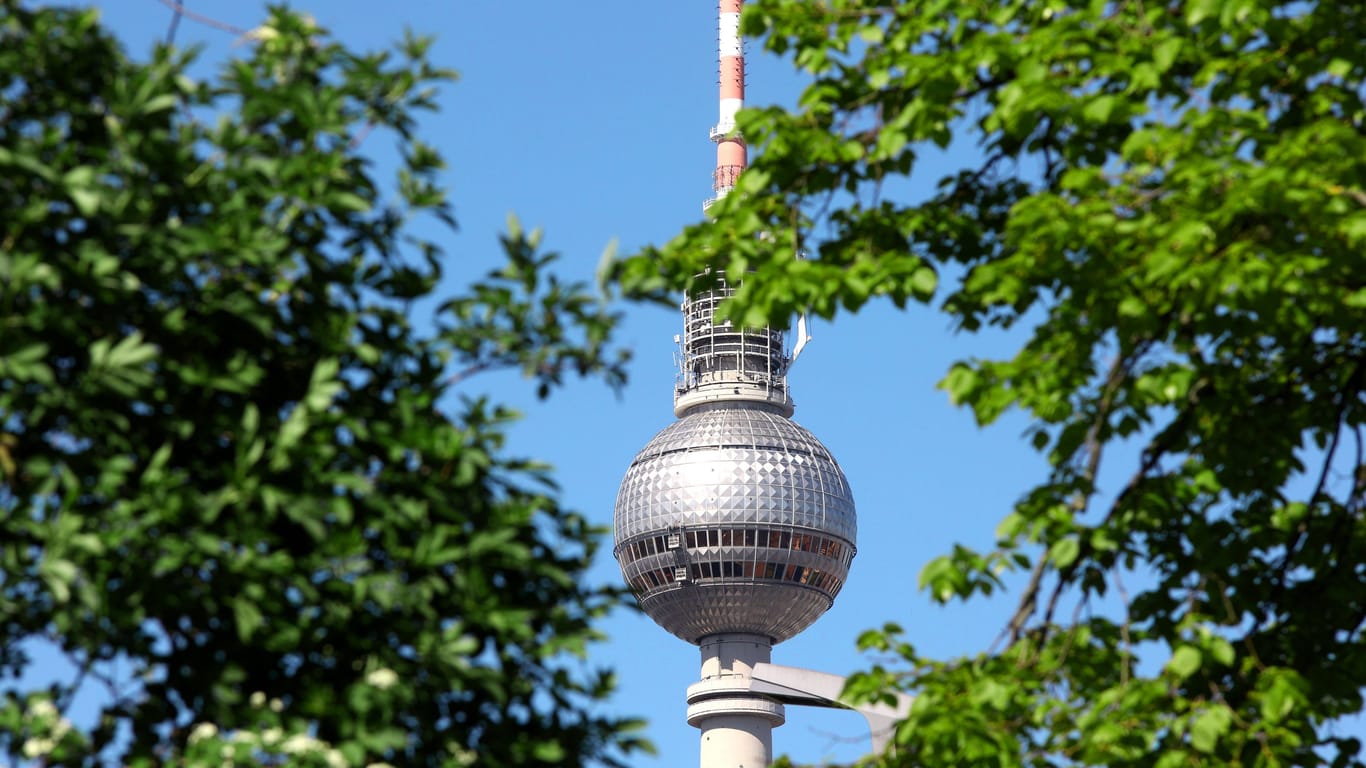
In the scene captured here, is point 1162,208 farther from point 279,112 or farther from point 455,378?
point 279,112

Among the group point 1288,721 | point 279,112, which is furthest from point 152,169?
point 1288,721

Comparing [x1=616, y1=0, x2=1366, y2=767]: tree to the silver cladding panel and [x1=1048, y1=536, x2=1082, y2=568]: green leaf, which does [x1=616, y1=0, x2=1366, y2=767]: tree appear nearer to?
[x1=1048, y1=536, x2=1082, y2=568]: green leaf

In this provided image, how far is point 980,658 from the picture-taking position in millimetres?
15195

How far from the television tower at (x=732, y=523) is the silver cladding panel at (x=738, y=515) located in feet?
0.36

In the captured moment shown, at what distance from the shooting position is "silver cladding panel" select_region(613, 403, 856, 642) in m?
151

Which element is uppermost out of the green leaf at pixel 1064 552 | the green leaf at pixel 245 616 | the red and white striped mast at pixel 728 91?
the red and white striped mast at pixel 728 91

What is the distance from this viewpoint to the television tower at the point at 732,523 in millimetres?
150750

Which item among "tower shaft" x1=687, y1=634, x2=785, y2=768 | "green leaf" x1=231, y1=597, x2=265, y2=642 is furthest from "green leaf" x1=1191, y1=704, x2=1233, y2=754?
"tower shaft" x1=687, y1=634, x2=785, y2=768

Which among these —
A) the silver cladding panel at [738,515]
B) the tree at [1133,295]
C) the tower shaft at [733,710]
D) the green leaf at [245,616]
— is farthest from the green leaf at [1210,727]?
the silver cladding panel at [738,515]

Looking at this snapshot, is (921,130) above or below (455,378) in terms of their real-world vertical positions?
above

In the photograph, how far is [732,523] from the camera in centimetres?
15138

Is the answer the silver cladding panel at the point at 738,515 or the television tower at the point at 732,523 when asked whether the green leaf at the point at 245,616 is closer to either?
the television tower at the point at 732,523

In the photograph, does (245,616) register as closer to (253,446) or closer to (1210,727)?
(253,446)

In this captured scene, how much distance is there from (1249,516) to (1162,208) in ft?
11.9
